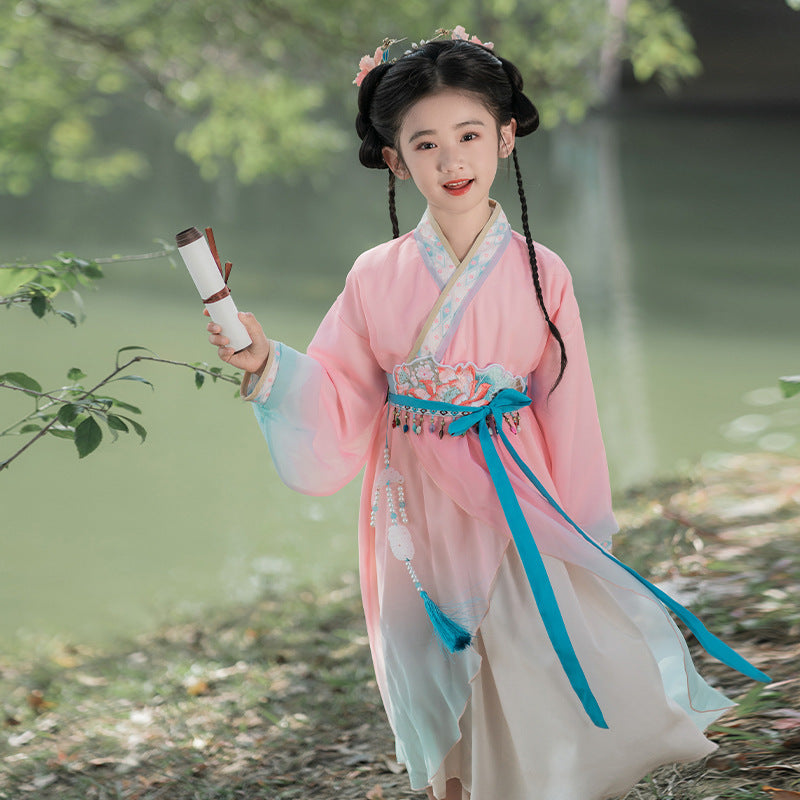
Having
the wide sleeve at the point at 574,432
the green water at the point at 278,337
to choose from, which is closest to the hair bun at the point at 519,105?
the wide sleeve at the point at 574,432

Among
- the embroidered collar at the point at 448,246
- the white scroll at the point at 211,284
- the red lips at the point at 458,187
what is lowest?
the white scroll at the point at 211,284

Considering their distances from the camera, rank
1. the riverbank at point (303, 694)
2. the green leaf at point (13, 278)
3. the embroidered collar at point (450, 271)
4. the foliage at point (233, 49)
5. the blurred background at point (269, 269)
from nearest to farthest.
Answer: the embroidered collar at point (450, 271), the green leaf at point (13, 278), the riverbank at point (303, 694), the blurred background at point (269, 269), the foliage at point (233, 49)

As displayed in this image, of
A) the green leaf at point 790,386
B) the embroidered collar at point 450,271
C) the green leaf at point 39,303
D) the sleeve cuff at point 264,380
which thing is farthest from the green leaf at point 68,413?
the green leaf at point 790,386

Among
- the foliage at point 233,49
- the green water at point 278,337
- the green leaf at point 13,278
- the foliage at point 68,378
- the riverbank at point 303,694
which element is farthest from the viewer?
the foliage at point 233,49

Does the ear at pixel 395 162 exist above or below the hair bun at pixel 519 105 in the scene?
below

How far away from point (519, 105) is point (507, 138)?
0.06 m

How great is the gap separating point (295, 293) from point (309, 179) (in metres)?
7.99

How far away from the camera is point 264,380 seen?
164 centimetres

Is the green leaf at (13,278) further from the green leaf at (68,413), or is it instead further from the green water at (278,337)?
the green water at (278,337)

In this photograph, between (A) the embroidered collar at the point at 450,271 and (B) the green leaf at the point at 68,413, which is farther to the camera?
(B) the green leaf at the point at 68,413

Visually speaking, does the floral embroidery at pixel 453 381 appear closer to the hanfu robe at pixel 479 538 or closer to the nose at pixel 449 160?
the hanfu robe at pixel 479 538

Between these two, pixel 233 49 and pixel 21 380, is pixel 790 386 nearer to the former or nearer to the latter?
pixel 21 380

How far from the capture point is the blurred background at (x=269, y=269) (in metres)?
4.29

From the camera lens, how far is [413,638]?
5.61 feet
